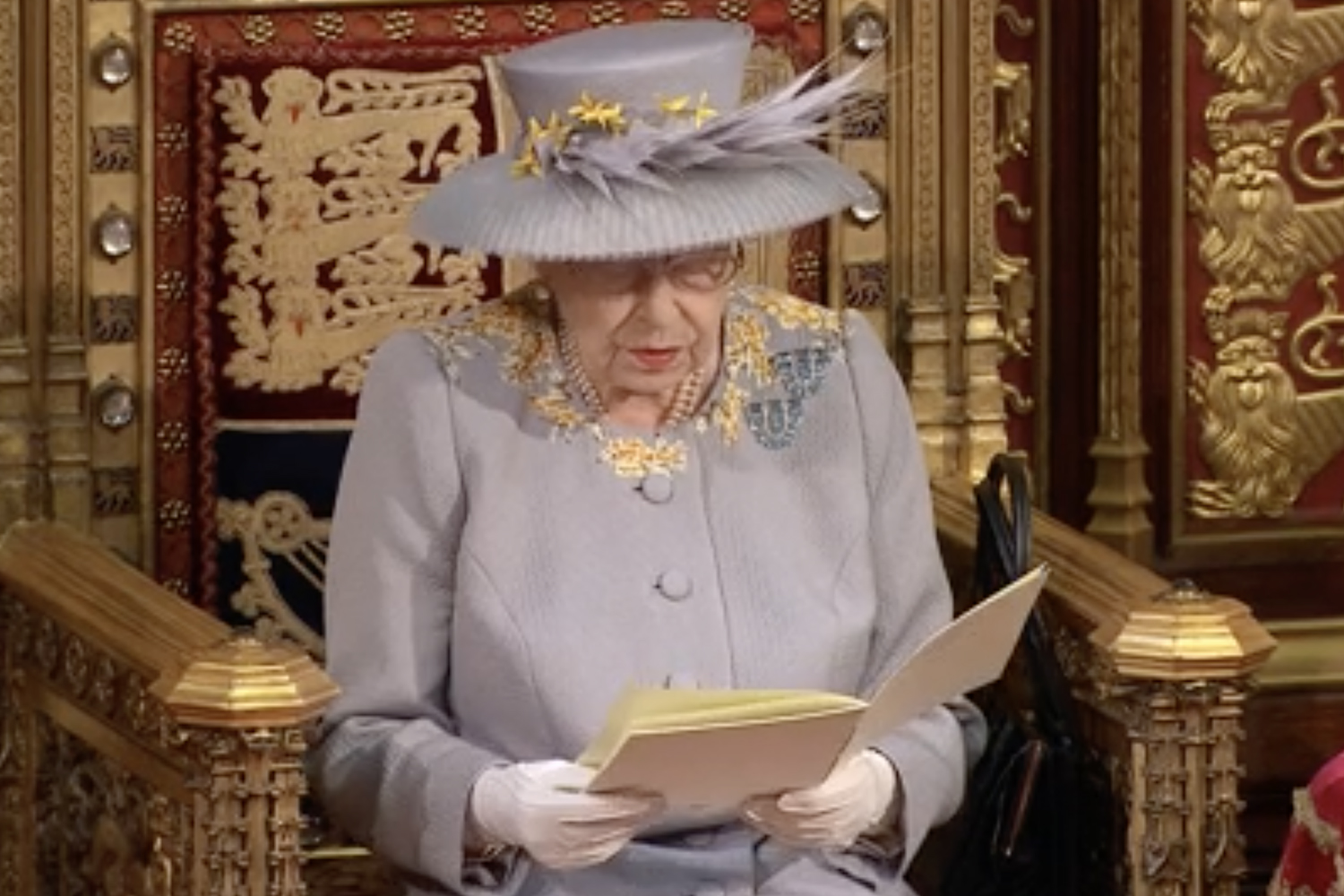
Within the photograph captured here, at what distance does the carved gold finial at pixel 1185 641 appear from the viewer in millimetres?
3986

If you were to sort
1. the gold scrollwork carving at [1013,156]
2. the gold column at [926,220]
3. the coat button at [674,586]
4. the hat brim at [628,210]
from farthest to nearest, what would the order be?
the gold scrollwork carving at [1013,156]
the gold column at [926,220]
the coat button at [674,586]
the hat brim at [628,210]

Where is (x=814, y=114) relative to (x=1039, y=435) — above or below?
above

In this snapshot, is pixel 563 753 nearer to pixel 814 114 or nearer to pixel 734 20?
pixel 814 114

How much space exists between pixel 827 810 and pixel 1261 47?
153 cm

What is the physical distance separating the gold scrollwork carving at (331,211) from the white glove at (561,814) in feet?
2.96

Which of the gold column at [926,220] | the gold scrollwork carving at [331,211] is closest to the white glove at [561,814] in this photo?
the gold scrollwork carving at [331,211]

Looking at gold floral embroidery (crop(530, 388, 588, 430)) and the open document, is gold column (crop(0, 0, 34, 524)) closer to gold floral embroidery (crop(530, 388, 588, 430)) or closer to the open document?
gold floral embroidery (crop(530, 388, 588, 430))

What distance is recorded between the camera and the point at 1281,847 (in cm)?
507

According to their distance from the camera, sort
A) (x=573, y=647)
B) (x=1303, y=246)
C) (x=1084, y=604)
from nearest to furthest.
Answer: (x=573, y=647), (x=1084, y=604), (x=1303, y=246)

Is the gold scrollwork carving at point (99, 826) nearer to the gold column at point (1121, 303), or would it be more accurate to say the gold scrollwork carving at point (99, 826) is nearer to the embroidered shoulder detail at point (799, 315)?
the embroidered shoulder detail at point (799, 315)

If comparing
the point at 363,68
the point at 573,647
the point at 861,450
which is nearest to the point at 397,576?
the point at 573,647

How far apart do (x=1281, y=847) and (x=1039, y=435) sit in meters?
0.56

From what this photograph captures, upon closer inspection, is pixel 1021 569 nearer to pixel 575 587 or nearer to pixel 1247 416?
pixel 575 587

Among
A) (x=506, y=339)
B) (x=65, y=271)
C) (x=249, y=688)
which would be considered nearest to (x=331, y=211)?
(x=65, y=271)
